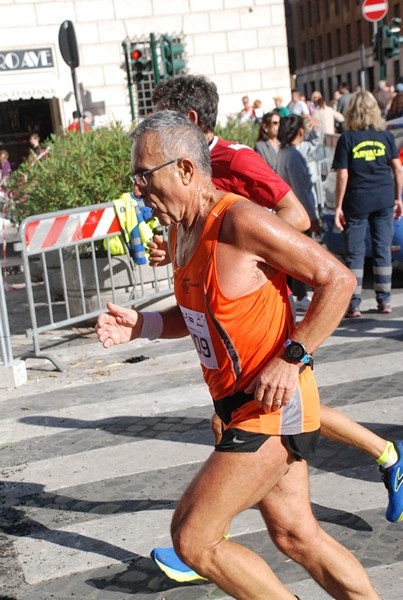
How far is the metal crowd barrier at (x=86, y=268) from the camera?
821 cm

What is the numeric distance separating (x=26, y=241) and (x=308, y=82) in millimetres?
77281

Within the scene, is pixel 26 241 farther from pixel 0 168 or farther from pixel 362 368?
pixel 0 168

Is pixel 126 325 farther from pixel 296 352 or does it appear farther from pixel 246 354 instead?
pixel 296 352

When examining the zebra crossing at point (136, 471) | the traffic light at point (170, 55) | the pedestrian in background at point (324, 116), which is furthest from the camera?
the pedestrian in background at point (324, 116)

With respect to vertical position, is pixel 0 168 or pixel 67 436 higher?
pixel 0 168

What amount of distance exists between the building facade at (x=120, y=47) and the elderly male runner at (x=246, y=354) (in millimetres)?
20415

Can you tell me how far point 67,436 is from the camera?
5918mm

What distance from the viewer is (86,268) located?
9.19 meters

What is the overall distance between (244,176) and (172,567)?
5.91 feet

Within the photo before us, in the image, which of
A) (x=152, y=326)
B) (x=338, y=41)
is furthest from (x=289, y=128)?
(x=338, y=41)

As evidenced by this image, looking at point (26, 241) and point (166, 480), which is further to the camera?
point (26, 241)

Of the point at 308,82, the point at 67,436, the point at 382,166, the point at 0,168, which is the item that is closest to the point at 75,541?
the point at 67,436

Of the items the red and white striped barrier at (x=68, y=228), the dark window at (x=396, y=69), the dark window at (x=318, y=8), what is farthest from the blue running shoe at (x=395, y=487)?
the dark window at (x=318, y=8)

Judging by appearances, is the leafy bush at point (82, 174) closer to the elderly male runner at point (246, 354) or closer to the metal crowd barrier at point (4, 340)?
the metal crowd barrier at point (4, 340)
